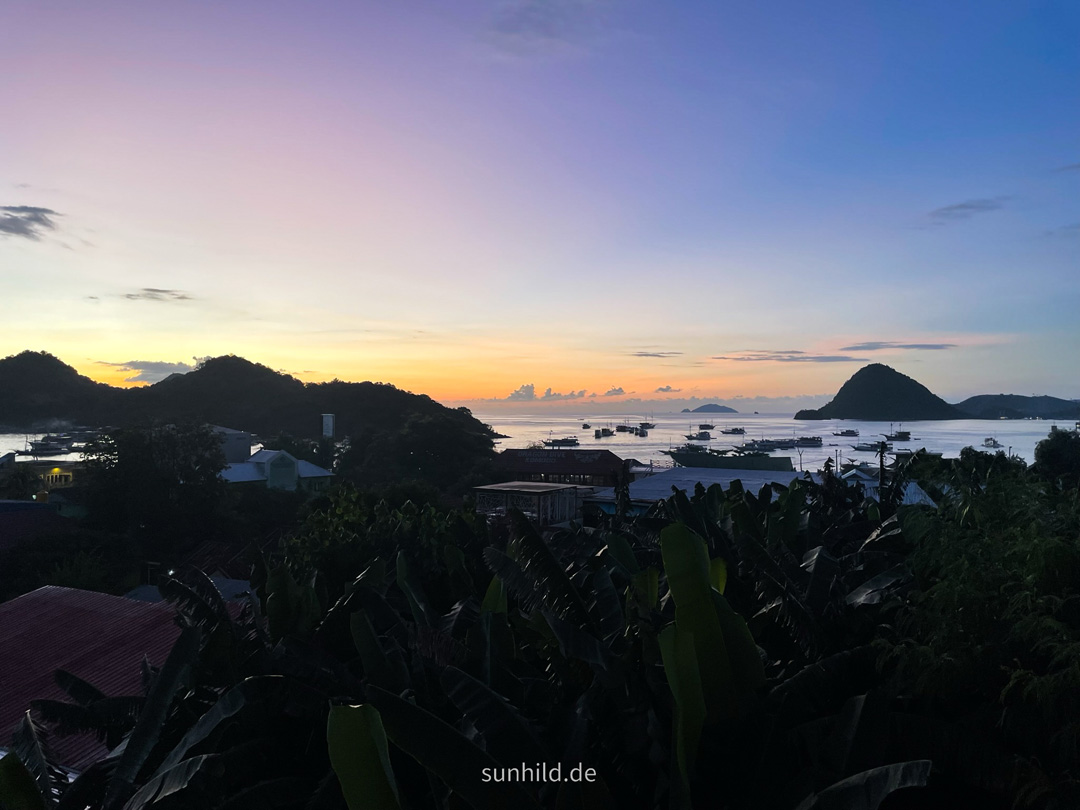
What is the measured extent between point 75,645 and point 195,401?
4746 inches

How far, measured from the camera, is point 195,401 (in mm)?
122688

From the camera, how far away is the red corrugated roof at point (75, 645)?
11893 millimetres

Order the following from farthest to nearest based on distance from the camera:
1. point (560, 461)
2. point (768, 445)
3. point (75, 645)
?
point (768, 445)
point (560, 461)
point (75, 645)

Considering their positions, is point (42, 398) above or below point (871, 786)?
above

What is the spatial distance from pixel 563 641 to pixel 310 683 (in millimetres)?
2276

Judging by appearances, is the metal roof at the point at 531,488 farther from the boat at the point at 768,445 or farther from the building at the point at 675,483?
the boat at the point at 768,445

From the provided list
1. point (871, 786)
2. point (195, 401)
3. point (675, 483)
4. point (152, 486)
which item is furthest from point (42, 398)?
point (871, 786)

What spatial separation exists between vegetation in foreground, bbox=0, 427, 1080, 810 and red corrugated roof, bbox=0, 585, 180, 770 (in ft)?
19.0

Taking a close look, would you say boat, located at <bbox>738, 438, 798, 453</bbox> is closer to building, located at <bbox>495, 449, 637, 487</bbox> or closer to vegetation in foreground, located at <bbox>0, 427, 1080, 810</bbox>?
building, located at <bbox>495, 449, 637, 487</bbox>

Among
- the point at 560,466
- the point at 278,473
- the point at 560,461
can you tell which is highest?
the point at 560,461

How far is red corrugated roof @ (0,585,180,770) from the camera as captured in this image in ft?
39.0

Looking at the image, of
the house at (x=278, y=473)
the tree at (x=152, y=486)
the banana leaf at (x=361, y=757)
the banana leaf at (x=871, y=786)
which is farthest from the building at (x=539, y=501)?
the banana leaf at (x=871, y=786)

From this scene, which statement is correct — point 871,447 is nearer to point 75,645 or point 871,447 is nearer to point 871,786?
point 75,645

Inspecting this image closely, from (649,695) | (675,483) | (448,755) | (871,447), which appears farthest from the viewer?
(871,447)
